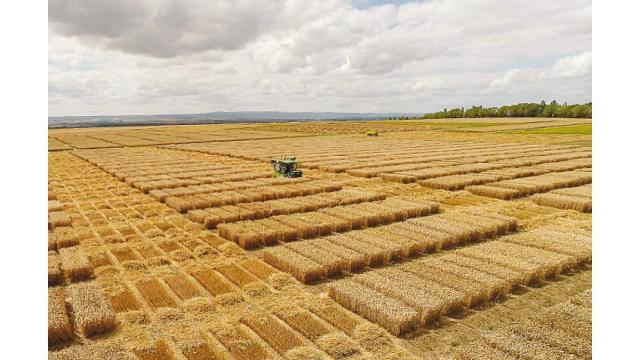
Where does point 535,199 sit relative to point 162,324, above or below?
above

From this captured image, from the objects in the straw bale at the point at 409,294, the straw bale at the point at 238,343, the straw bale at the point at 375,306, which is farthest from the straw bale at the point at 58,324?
the straw bale at the point at 409,294

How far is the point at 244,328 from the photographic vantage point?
10711 mm

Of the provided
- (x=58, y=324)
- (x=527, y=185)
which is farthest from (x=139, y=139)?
(x=58, y=324)

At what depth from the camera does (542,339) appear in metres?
9.42

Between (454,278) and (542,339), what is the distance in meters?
3.67

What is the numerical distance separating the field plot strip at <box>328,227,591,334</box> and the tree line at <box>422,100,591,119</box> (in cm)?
14015

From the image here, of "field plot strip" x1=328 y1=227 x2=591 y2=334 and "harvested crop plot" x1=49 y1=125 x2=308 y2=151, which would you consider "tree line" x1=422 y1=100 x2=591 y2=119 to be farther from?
"field plot strip" x1=328 y1=227 x2=591 y2=334

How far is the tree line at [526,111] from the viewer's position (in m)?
139

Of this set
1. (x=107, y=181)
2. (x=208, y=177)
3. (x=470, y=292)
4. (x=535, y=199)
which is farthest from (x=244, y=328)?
(x=107, y=181)

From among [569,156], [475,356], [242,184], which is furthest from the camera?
[569,156]

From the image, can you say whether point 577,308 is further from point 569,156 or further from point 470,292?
point 569,156

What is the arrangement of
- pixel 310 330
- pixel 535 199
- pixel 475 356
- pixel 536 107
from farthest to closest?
pixel 536 107 → pixel 535 199 → pixel 310 330 → pixel 475 356

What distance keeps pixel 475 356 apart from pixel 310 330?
3812 millimetres

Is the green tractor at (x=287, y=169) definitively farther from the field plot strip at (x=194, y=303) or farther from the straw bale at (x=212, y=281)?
the straw bale at (x=212, y=281)
